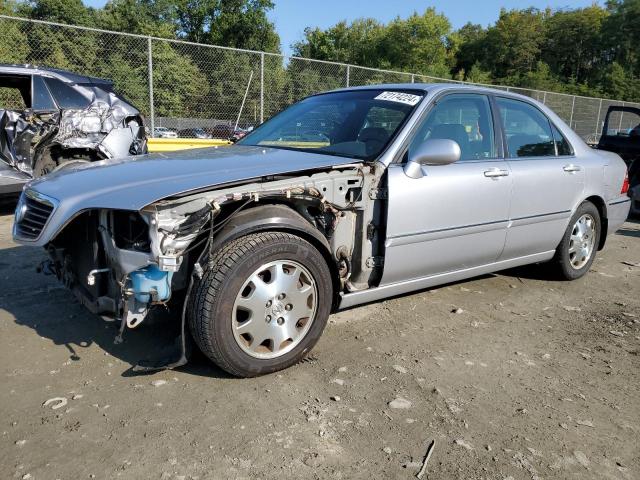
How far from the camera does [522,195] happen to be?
4.08 metres

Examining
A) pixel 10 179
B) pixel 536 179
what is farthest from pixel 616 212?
pixel 10 179

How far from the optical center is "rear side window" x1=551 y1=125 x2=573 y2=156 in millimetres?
4613

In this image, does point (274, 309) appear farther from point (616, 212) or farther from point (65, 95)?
point (65, 95)

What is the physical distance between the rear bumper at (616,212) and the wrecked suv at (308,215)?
67 cm

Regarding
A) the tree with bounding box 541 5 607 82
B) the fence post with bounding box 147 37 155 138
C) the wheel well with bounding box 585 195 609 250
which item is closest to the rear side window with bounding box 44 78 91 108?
the fence post with bounding box 147 37 155 138

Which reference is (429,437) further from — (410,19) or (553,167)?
(410,19)

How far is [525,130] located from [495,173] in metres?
0.78

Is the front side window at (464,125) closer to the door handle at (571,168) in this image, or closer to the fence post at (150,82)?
the door handle at (571,168)

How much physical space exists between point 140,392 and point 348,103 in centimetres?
255

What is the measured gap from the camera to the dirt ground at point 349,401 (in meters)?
2.21

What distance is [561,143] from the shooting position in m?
4.66

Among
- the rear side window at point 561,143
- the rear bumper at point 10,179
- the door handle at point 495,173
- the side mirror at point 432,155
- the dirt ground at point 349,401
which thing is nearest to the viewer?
the dirt ground at point 349,401

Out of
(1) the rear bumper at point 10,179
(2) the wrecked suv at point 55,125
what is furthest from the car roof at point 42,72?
(1) the rear bumper at point 10,179

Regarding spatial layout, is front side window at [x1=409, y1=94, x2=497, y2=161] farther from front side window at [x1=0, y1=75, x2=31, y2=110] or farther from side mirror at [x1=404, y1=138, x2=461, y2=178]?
front side window at [x1=0, y1=75, x2=31, y2=110]
